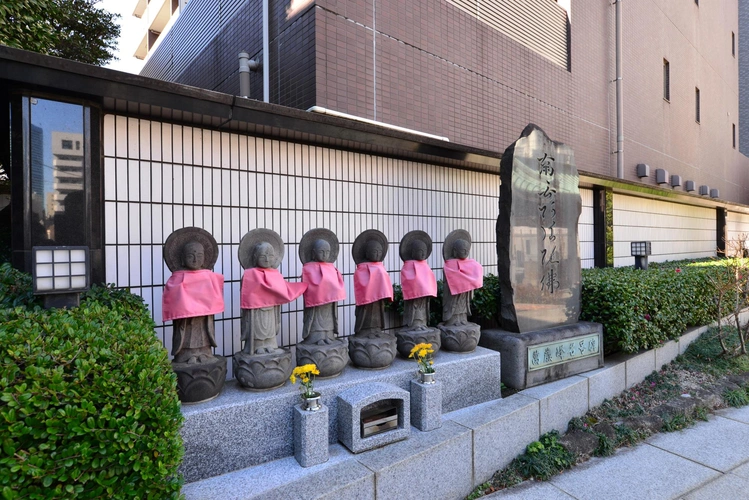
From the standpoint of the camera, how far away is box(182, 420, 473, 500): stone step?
297 cm

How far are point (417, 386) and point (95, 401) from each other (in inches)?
108

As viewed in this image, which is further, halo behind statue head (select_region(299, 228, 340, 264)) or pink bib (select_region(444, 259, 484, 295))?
pink bib (select_region(444, 259, 484, 295))

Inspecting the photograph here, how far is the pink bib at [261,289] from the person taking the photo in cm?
369

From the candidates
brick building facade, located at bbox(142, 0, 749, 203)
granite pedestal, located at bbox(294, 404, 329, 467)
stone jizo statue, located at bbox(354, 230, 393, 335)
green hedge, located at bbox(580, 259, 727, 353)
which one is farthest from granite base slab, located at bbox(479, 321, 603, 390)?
brick building facade, located at bbox(142, 0, 749, 203)

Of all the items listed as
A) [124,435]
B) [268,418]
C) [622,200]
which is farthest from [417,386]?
[622,200]

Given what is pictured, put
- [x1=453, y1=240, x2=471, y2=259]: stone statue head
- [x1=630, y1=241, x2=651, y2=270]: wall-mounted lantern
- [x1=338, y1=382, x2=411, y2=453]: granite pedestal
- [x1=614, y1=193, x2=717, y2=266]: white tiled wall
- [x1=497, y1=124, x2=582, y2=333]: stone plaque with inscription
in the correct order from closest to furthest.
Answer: [x1=338, y1=382, x2=411, y2=453]: granite pedestal → [x1=453, y1=240, x2=471, y2=259]: stone statue head → [x1=497, y1=124, x2=582, y2=333]: stone plaque with inscription → [x1=630, y1=241, x2=651, y2=270]: wall-mounted lantern → [x1=614, y1=193, x2=717, y2=266]: white tiled wall

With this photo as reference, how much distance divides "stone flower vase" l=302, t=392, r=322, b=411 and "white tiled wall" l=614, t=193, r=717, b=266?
9185 millimetres

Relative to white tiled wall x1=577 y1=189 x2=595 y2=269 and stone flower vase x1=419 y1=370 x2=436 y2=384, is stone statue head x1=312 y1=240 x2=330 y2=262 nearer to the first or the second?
stone flower vase x1=419 y1=370 x2=436 y2=384

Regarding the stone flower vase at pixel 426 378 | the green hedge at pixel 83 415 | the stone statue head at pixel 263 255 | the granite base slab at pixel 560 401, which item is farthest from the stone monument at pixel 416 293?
the green hedge at pixel 83 415

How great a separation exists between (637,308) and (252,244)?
217 inches

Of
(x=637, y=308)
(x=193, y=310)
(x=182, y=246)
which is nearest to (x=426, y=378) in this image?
(x=193, y=310)

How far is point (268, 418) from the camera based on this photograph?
3402mm

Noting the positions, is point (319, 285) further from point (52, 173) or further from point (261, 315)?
point (52, 173)

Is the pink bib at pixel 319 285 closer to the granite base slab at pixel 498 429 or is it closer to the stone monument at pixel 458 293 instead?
the stone monument at pixel 458 293
